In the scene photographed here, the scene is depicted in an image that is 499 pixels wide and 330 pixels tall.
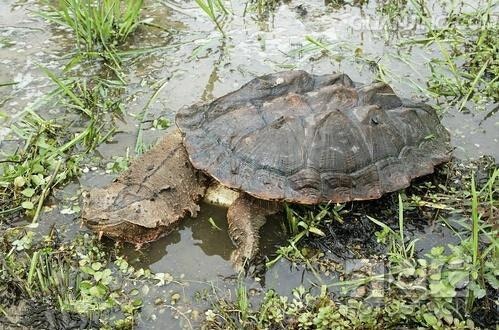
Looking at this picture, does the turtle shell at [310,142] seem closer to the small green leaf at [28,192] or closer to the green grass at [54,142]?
the green grass at [54,142]

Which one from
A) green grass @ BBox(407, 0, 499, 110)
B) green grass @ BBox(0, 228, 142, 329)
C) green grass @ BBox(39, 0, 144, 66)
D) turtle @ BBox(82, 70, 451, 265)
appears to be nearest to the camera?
green grass @ BBox(0, 228, 142, 329)

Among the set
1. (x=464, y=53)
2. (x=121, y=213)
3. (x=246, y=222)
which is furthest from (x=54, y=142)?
(x=464, y=53)

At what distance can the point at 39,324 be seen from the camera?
9.93 ft


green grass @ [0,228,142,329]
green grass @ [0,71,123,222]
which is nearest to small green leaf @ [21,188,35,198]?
green grass @ [0,71,123,222]

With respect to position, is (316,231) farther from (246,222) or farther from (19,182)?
(19,182)

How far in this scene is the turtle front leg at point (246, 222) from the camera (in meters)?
3.44

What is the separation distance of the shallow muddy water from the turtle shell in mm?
410

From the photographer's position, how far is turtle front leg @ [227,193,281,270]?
3436mm

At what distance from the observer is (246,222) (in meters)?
3.53

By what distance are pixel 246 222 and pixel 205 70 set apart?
2131mm

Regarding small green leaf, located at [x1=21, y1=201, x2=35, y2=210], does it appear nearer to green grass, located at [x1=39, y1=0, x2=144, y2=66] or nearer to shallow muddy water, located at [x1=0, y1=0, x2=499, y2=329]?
shallow muddy water, located at [x1=0, y1=0, x2=499, y2=329]

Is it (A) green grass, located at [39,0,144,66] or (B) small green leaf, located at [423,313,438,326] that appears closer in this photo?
(B) small green leaf, located at [423,313,438,326]

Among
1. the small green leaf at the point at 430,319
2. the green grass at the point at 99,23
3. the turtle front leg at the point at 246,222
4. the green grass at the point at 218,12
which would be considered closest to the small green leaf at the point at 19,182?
the turtle front leg at the point at 246,222

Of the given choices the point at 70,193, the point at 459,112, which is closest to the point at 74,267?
the point at 70,193
